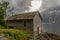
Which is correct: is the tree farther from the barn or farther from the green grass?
the green grass

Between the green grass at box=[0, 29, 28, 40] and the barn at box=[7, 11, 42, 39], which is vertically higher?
the barn at box=[7, 11, 42, 39]

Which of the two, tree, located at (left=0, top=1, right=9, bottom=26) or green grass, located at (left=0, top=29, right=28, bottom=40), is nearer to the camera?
green grass, located at (left=0, top=29, right=28, bottom=40)

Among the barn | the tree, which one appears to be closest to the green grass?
the barn

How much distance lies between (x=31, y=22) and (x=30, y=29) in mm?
1760

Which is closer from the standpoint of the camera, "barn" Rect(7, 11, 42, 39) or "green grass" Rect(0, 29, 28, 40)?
Result: "green grass" Rect(0, 29, 28, 40)

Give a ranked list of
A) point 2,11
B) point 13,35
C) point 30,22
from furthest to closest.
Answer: point 2,11 < point 30,22 < point 13,35

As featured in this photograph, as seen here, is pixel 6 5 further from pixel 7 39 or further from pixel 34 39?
pixel 7 39

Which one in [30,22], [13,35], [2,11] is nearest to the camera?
[13,35]

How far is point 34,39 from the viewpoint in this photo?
33.0 m

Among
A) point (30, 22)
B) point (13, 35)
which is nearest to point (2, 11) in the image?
point (30, 22)

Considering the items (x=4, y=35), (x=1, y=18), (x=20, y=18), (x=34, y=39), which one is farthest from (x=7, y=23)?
(x=4, y=35)

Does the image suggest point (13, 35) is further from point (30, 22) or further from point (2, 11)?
point (2, 11)

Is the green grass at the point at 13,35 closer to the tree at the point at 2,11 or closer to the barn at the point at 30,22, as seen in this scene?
the barn at the point at 30,22

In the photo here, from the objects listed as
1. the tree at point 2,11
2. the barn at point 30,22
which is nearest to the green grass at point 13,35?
the barn at point 30,22
